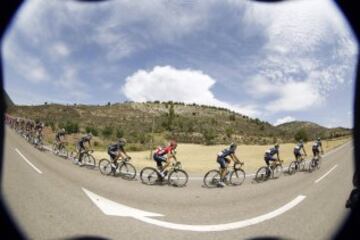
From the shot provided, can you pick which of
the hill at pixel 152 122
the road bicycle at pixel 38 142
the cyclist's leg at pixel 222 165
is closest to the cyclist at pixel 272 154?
the hill at pixel 152 122

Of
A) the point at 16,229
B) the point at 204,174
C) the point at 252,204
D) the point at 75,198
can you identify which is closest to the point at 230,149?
the point at 204,174

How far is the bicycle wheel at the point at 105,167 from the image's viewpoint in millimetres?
6765

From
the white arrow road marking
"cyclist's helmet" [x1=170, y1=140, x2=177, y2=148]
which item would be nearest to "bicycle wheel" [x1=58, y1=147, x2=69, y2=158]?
the white arrow road marking

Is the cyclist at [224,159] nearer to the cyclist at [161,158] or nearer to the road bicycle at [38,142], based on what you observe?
the cyclist at [161,158]


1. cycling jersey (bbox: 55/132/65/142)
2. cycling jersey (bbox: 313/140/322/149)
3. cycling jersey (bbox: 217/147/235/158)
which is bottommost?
cycling jersey (bbox: 217/147/235/158)

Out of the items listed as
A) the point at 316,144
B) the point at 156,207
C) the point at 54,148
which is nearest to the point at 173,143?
the point at 156,207

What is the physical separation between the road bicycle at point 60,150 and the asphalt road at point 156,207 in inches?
4.5

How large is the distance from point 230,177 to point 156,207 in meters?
3.30

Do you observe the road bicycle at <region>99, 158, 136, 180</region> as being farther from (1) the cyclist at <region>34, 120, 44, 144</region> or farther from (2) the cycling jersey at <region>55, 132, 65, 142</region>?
(1) the cyclist at <region>34, 120, 44, 144</region>

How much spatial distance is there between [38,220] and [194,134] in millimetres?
3960

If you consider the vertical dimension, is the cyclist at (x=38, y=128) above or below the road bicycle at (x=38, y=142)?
above

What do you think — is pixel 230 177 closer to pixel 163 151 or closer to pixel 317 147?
pixel 163 151

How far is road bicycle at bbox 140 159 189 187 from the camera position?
9.62m

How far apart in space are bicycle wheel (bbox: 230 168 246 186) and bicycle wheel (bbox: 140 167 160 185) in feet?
6.39
